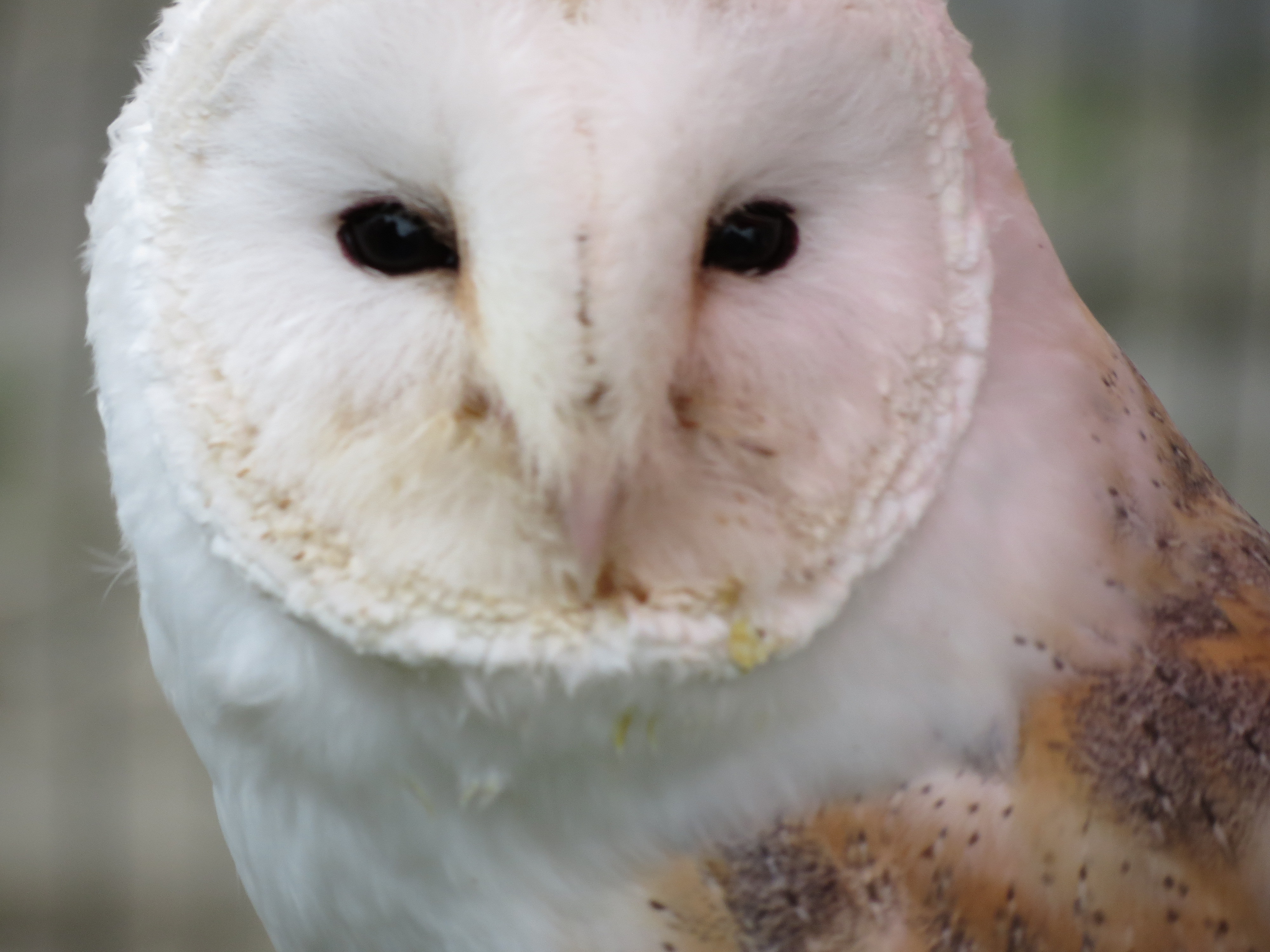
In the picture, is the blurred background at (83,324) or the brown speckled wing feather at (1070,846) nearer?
the brown speckled wing feather at (1070,846)

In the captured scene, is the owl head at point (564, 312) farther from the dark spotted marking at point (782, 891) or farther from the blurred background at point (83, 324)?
the blurred background at point (83, 324)

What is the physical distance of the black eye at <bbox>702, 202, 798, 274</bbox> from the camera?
59 centimetres

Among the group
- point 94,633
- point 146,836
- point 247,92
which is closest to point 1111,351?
point 247,92

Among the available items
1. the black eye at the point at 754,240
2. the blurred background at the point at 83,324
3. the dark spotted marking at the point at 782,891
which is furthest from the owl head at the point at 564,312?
the blurred background at the point at 83,324

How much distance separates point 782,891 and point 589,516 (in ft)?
0.80

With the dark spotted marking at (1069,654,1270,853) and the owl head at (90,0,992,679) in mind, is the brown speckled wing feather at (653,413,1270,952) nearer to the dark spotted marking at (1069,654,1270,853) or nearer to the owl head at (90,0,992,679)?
the dark spotted marking at (1069,654,1270,853)

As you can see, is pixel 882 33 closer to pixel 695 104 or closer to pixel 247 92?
pixel 695 104

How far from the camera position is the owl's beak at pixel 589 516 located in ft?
1.83

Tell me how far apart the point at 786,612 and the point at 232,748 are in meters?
0.38

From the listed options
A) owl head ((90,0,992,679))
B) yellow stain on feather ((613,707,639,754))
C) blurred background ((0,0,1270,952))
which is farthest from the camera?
blurred background ((0,0,1270,952))

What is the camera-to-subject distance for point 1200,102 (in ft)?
11.2

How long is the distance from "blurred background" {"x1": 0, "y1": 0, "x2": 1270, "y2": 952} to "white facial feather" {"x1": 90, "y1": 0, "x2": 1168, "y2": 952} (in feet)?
6.03

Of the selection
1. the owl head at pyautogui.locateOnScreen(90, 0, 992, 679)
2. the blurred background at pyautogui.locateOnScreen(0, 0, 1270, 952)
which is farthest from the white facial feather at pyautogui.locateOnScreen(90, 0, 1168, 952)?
the blurred background at pyautogui.locateOnScreen(0, 0, 1270, 952)

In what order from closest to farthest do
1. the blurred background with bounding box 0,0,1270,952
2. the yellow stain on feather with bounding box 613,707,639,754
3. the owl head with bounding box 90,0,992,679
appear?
1. the owl head with bounding box 90,0,992,679
2. the yellow stain on feather with bounding box 613,707,639,754
3. the blurred background with bounding box 0,0,1270,952
